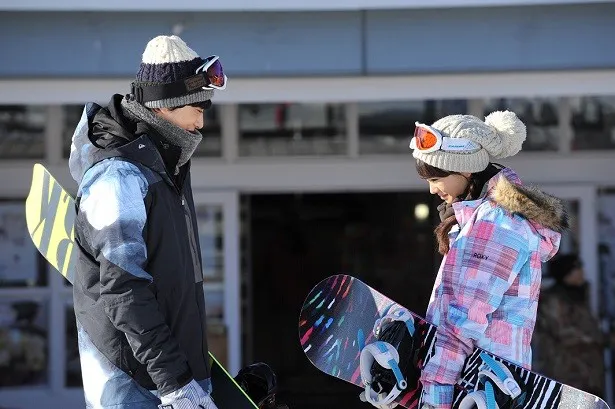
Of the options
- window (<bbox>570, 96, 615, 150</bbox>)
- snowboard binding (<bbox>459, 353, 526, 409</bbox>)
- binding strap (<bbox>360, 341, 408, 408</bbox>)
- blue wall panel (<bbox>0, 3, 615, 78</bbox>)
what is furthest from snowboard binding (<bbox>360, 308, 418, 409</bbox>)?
window (<bbox>570, 96, 615, 150</bbox>)

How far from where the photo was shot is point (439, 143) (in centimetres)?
321

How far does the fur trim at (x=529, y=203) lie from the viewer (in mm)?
3064

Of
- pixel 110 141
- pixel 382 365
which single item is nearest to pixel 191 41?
pixel 110 141

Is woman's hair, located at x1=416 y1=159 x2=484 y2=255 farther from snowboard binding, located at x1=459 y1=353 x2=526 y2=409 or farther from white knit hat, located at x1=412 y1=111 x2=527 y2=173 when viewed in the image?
snowboard binding, located at x1=459 y1=353 x2=526 y2=409

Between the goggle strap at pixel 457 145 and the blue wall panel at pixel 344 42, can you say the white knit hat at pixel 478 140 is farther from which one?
the blue wall panel at pixel 344 42

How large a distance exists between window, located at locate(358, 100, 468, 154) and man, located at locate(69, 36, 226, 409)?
437 cm

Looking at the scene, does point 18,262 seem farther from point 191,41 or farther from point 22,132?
point 191,41

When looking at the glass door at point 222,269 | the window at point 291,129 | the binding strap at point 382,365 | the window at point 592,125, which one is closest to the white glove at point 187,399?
the binding strap at point 382,365

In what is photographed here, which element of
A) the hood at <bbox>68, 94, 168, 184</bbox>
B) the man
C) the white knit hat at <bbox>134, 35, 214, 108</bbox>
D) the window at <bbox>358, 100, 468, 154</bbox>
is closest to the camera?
the man

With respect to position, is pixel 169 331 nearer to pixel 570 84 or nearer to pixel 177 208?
pixel 177 208

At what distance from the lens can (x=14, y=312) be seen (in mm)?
7371

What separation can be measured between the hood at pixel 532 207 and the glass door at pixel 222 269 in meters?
4.31

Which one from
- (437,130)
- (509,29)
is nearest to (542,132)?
(509,29)

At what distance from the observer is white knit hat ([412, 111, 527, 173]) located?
10.5 feet
